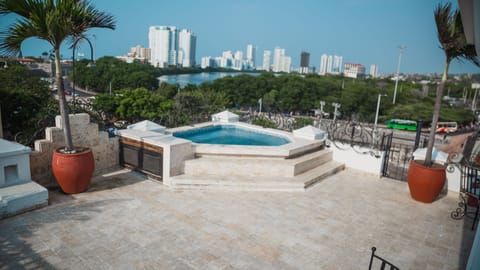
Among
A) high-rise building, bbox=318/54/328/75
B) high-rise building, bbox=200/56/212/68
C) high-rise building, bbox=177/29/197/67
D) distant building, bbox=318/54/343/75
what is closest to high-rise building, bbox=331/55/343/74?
distant building, bbox=318/54/343/75

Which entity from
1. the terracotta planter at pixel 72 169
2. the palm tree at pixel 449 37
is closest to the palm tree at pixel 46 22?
the terracotta planter at pixel 72 169

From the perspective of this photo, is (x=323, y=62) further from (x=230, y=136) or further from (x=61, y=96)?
(x=61, y=96)

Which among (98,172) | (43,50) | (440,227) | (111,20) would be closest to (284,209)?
(440,227)

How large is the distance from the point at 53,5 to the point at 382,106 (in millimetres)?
44353

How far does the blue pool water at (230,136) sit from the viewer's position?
959 cm

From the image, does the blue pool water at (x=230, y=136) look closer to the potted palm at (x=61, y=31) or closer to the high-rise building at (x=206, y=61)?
the potted palm at (x=61, y=31)

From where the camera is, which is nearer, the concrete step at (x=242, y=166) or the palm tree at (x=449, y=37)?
the palm tree at (x=449, y=37)

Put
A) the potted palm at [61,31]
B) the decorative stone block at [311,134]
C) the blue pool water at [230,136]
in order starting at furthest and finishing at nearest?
the blue pool water at [230,136]
the decorative stone block at [311,134]
the potted palm at [61,31]

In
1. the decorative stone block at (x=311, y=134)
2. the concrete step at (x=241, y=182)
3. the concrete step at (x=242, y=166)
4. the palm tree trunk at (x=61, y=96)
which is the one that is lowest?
the concrete step at (x=241, y=182)

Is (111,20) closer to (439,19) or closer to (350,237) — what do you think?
(350,237)

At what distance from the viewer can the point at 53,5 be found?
5410mm

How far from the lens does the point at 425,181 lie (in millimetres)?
6582

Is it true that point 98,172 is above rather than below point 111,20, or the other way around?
below

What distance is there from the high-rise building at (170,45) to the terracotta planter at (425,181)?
13164 cm
